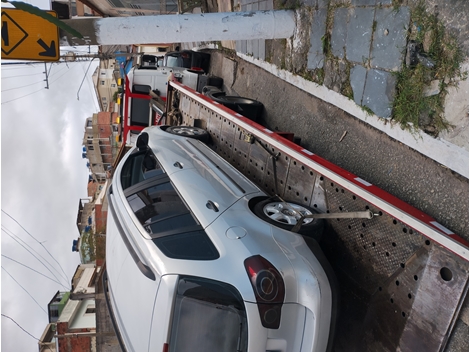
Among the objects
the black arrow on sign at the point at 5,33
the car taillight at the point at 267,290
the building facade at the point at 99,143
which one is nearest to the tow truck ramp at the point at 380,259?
the car taillight at the point at 267,290

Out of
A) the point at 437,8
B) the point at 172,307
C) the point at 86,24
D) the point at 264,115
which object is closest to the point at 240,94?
the point at 264,115

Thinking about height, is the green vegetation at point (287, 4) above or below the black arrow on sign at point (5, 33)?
above

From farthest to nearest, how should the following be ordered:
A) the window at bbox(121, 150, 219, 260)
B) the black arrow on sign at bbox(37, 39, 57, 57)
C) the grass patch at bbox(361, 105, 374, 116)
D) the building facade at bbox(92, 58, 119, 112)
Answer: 1. the building facade at bbox(92, 58, 119, 112)
2. the grass patch at bbox(361, 105, 374, 116)
3. the window at bbox(121, 150, 219, 260)
4. the black arrow on sign at bbox(37, 39, 57, 57)

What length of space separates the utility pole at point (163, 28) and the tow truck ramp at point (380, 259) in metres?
1.16

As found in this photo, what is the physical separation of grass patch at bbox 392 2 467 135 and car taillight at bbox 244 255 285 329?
1.69 meters

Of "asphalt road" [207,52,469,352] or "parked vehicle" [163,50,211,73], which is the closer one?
"asphalt road" [207,52,469,352]

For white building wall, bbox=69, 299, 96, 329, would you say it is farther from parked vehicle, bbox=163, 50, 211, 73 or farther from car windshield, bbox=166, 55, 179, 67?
parked vehicle, bbox=163, 50, 211, 73

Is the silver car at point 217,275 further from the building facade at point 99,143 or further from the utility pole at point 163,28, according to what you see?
the building facade at point 99,143

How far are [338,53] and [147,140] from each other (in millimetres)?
2730

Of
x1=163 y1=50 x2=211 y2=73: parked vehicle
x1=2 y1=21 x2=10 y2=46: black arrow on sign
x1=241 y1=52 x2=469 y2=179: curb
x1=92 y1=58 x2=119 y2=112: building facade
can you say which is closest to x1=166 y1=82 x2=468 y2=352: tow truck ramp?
x1=241 y1=52 x2=469 y2=179: curb

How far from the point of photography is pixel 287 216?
3.43m

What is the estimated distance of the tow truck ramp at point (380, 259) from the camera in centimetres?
240

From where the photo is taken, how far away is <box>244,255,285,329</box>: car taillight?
2.64 meters

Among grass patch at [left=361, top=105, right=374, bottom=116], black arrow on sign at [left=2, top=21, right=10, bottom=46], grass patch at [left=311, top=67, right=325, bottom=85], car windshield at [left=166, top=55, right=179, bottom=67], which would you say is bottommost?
car windshield at [left=166, top=55, right=179, bottom=67]
